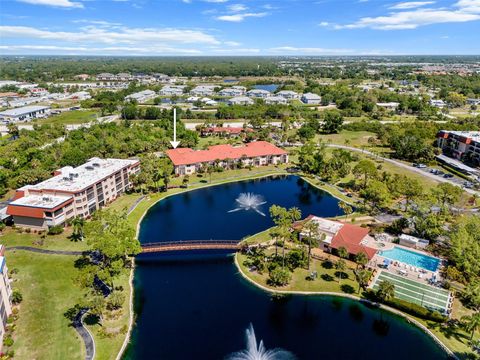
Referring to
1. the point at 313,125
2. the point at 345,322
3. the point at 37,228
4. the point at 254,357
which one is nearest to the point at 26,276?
the point at 37,228

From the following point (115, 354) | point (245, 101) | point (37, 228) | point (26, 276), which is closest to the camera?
point (115, 354)

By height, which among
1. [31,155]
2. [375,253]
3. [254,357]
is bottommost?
[254,357]

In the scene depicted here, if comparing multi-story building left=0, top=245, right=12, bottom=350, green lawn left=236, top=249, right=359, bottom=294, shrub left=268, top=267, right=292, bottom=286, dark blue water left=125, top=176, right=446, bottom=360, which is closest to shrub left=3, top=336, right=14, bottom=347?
multi-story building left=0, top=245, right=12, bottom=350

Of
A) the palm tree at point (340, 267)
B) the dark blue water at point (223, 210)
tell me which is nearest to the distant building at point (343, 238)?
the palm tree at point (340, 267)

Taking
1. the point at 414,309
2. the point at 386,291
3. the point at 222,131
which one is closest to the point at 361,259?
the point at 386,291

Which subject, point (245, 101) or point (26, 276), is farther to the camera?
point (245, 101)

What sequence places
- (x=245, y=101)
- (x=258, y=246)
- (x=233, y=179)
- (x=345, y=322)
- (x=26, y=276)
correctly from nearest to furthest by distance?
(x=345, y=322), (x=26, y=276), (x=258, y=246), (x=233, y=179), (x=245, y=101)

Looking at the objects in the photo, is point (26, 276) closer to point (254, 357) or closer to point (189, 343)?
point (189, 343)
